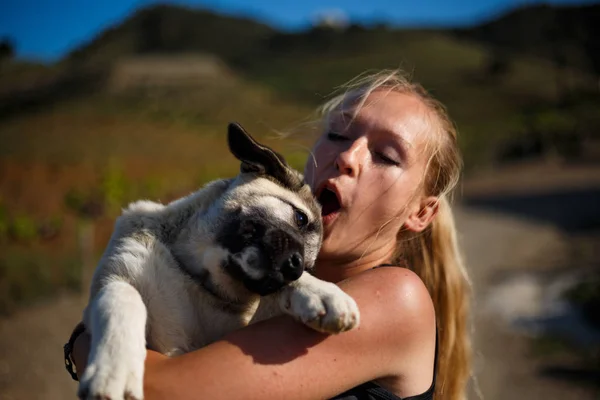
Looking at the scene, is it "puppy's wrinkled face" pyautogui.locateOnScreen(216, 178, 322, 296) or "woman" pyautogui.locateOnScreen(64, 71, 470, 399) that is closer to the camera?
"woman" pyautogui.locateOnScreen(64, 71, 470, 399)

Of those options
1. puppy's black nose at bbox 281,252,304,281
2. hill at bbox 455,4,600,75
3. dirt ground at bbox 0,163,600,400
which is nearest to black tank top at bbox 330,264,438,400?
puppy's black nose at bbox 281,252,304,281

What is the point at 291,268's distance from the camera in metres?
2.96

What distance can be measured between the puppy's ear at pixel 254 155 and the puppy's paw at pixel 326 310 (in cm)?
112

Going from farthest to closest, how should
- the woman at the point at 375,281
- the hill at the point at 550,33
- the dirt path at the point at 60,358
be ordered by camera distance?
the hill at the point at 550,33 < the dirt path at the point at 60,358 < the woman at the point at 375,281

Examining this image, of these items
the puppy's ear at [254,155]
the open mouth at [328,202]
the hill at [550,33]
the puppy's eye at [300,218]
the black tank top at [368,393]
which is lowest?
the hill at [550,33]

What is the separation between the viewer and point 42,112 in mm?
29469

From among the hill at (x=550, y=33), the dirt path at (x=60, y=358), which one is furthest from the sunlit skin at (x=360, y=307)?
the hill at (x=550, y=33)

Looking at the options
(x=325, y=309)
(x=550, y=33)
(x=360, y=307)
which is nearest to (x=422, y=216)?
(x=360, y=307)

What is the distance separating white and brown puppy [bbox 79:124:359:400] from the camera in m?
2.67

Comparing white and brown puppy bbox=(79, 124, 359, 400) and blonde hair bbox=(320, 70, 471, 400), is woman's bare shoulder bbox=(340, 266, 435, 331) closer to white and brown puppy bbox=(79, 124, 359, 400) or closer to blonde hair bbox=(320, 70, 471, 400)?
white and brown puppy bbox=(79, 124, 359, 400)

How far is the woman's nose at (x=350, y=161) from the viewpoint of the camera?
353cm

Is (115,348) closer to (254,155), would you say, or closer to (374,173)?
(254,155)

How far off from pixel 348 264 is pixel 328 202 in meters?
0.46

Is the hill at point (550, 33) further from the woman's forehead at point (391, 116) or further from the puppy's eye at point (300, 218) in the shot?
the puppy's eye at point (300, 218)
